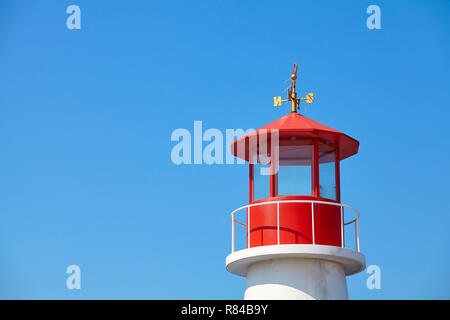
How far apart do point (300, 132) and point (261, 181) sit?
5.52ft

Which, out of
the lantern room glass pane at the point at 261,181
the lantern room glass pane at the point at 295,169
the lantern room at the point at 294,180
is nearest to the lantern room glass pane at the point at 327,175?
the lantern room at the point at 294,180

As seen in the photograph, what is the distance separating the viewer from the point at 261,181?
24672 millimetres

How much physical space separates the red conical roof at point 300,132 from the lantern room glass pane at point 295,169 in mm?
453

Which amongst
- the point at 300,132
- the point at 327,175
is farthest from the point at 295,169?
the point at 300,132

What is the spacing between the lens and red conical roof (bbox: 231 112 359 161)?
947 inches

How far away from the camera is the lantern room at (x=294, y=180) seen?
23.4 m

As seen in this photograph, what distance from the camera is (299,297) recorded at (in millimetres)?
23125

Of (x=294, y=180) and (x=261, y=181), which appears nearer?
(x=294, y=180)

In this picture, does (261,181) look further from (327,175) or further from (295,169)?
(327,175)

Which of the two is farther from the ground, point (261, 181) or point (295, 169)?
point (295, 169)

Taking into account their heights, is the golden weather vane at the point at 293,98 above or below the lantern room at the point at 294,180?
above

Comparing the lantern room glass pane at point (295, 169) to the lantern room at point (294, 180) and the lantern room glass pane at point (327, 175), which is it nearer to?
the lantern room at point (294, 180)
